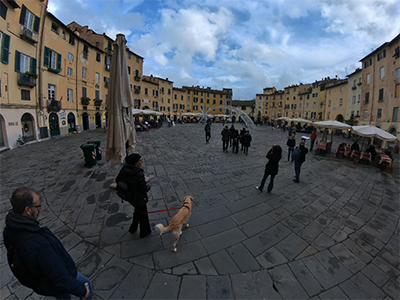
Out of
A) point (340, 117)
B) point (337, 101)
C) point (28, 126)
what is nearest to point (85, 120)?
point (28, 126)

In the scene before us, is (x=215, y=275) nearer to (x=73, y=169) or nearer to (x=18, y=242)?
(x=18, y=242)

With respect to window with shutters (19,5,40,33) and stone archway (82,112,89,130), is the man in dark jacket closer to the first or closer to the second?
window with shutters (19,5,40,33)

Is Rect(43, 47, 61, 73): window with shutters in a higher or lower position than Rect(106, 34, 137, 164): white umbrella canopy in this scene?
higher

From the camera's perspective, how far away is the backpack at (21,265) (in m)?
1.39

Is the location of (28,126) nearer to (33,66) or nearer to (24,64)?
(24,64)

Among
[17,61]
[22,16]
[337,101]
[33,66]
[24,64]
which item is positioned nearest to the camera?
[17,61]

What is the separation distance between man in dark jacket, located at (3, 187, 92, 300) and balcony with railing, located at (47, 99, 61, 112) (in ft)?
63.7

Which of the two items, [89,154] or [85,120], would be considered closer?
[89,154]

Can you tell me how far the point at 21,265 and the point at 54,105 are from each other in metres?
20.0

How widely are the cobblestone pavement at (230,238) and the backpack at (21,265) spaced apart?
1168 millimetres

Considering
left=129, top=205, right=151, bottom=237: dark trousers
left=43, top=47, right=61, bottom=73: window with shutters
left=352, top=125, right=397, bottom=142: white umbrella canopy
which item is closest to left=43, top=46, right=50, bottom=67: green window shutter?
left=43, top=47, right=61, bottom=73: window with shutters

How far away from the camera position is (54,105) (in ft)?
54.4

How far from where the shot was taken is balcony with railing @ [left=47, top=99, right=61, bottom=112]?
637 inches

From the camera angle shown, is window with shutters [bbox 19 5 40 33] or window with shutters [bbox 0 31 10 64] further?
window with shutters [bbox 19 5 40 33]
